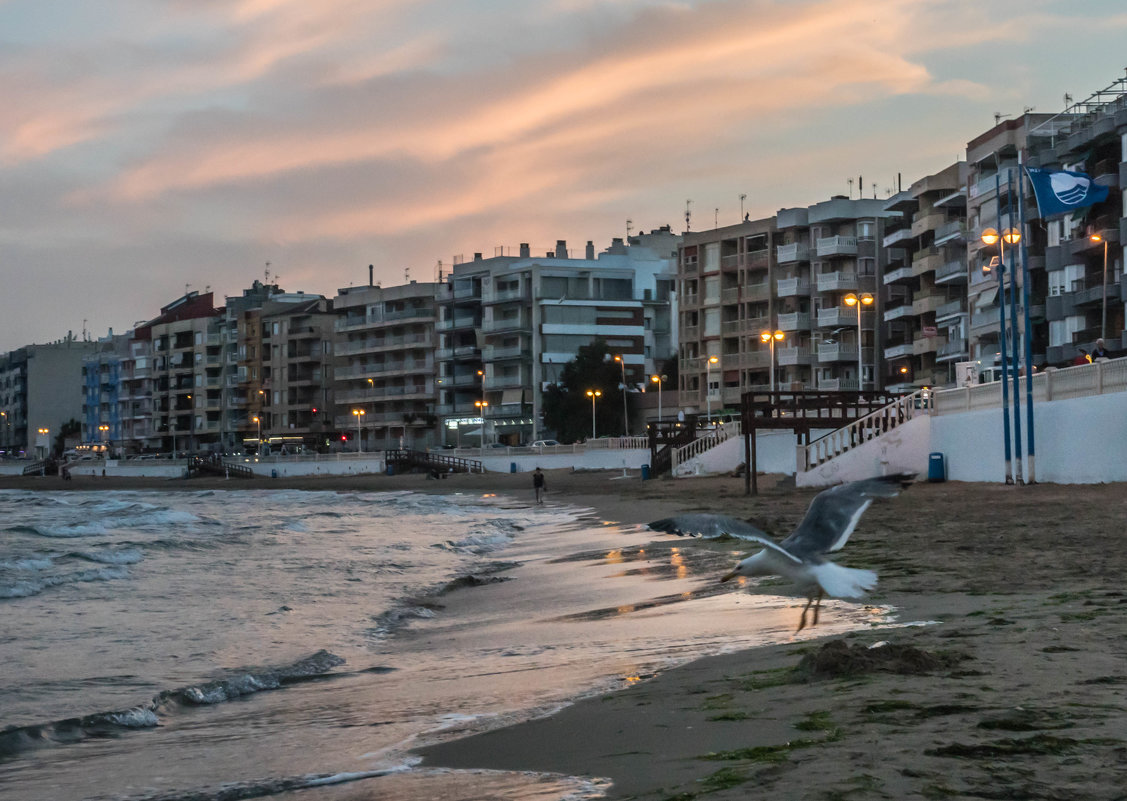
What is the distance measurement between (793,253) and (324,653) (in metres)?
90.2

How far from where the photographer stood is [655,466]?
63156 millimetres

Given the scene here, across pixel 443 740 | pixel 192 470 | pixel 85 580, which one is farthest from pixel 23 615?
pixel 192 470

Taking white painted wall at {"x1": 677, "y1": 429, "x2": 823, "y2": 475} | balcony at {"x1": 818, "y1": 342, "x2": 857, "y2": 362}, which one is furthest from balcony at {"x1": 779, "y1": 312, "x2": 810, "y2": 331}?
white painted wall at {"x1": 677, "y1": 429, "x2": 823, "y2": 475}

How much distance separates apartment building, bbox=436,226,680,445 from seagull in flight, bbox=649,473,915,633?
4102 inches

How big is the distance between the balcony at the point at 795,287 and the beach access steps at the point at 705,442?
39.8m

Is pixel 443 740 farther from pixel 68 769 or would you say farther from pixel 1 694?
pixel 1 694

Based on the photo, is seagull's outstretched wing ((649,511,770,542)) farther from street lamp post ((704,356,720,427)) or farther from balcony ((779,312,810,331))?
balcony ((779,312,810,331))

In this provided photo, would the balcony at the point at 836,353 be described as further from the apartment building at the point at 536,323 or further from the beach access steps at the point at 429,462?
the beach access steps at the point at 429,462

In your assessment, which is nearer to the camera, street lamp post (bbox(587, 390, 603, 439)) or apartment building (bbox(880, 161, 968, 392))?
apartment building (bbox(880, 161, 968, 392))

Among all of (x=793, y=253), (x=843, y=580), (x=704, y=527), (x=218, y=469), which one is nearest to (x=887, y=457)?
(x=704, y=527)

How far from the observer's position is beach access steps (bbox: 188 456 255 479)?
112 metres

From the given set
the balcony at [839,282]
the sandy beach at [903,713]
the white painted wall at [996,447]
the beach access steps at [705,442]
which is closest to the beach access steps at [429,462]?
the balcony at [839,282]

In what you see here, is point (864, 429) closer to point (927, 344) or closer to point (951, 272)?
point (951, 272)

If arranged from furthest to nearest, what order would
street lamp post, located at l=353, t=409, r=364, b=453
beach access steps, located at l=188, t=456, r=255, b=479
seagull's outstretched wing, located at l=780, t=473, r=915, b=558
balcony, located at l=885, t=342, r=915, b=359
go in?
street lamp post, located at l=353, t=409, r=364, b=453
beach access steps, located at l=188, t=456, r=255, b=479
balcony, located at l=885, t=342, r=915, b=359
seagull's outstretched wing, located at l=780, t=473, r=915, b=558
